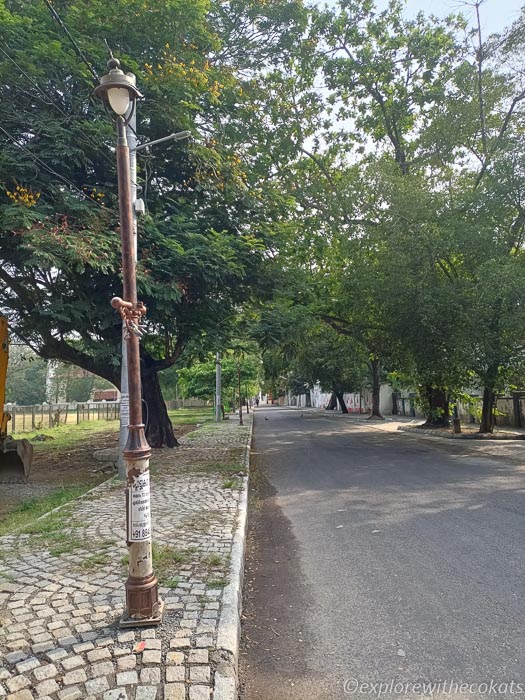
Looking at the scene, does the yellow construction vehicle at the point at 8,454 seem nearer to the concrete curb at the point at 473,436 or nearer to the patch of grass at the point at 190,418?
the concrete curb at the point at 473,436

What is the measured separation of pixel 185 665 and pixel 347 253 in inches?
655

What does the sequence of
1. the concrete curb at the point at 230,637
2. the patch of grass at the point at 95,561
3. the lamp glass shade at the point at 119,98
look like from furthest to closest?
the patch of grass at the point at 95,561
the lamp glass shade at the point at 119,98
the concrete curb at the point at 230,637

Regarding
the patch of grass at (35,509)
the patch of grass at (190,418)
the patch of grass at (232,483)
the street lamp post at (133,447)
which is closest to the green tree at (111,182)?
the patch of grass at (35,509)

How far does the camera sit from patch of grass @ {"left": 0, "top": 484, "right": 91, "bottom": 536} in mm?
6828

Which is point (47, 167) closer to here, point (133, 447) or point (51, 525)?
point (51, 525)

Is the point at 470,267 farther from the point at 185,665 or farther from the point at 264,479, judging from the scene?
the point at 185,665

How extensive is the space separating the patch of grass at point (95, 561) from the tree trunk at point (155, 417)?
11136 mm

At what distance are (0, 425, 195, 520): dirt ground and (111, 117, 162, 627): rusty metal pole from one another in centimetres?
548

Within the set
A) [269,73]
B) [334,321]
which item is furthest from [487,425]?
[269,73]

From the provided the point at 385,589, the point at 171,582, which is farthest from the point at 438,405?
the point at 171,582

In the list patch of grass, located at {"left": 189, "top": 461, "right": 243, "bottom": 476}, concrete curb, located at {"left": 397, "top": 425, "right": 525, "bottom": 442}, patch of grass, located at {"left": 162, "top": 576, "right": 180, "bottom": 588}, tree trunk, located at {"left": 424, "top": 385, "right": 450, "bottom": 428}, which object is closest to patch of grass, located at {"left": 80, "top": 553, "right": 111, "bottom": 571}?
patch of grass, located at {"left": 162, "top": 576, "right": 180, "bottom": 588}

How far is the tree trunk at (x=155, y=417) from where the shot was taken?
53.8 ft

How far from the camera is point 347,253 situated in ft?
60.4

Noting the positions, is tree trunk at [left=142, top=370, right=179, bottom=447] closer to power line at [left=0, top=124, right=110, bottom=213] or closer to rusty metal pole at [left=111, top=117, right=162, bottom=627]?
power line at [left=0, top=124, right=110, bottom=213]
